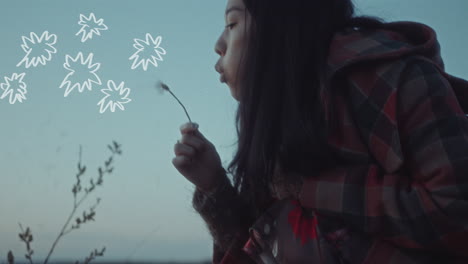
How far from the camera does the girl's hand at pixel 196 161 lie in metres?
1.72

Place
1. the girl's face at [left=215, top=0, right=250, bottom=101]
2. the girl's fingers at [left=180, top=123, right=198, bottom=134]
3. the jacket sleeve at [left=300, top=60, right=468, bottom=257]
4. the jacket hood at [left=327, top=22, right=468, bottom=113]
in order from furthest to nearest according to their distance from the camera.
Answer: the girl's fingers at [left=180, top=123, right=198, bottom=134], the girl's face at [left=215, top=0, right=250, bottom=101], the jacket hood at [left=327, top=22, right=468, bottom=113], the jacket sleeve at [left=300, top=60, right=468, bottom=257]

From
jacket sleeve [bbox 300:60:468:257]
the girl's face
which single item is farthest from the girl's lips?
jacket sleeve [bbox 300:60:468:257]

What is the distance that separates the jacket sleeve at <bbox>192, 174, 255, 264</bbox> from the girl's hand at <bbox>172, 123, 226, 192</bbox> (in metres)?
0.04

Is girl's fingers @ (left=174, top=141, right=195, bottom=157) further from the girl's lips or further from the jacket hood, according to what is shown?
the jacket hood

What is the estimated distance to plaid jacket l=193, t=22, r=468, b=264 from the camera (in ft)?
3.76

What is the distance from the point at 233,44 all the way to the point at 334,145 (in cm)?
51

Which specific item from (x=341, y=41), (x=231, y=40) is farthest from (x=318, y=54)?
(x=231, y=40)

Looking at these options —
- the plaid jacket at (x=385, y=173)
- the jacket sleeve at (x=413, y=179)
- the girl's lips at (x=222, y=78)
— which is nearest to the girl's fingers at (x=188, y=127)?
the girl's lips at (x=222, y=78)

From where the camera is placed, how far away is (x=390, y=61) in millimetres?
1327

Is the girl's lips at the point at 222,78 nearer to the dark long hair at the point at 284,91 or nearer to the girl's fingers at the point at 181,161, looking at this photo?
the dark long hair at the point at 284,91

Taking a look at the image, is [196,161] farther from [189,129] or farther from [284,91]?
[284,91]

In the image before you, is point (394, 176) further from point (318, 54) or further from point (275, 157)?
point (318, 54)

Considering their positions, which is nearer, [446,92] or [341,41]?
[446,92]

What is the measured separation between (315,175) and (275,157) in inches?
6.1
